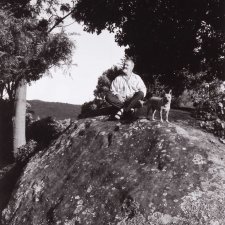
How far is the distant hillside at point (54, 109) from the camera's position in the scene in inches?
1829

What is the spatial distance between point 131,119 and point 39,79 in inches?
633

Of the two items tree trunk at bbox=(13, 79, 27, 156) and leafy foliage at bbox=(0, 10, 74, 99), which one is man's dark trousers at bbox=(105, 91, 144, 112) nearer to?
leafy foliage at bbox=(0, 10, 74, 99)

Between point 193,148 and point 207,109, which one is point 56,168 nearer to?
point 193,148

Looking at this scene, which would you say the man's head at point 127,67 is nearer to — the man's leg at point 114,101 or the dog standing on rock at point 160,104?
the man's leg at point 114,101

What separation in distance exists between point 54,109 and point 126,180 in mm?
43241

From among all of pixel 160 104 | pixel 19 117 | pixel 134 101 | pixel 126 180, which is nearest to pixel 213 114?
pixel 160 104

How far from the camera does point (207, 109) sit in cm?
915

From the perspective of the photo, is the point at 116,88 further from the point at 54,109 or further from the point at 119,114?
the point at 54,109

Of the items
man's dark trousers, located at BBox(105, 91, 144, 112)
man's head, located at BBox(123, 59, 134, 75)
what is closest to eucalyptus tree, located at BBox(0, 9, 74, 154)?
man's head, located at BBox(123, 59, 134, 75)

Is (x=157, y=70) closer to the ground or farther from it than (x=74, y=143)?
farther from it

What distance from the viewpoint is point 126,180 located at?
5.92 meters

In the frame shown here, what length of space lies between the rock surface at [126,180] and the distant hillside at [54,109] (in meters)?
38.9

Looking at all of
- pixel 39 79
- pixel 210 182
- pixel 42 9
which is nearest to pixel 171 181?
pixel 210 182

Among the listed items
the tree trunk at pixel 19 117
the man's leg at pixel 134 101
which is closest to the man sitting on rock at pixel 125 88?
the man's leg at pixel 134 101
